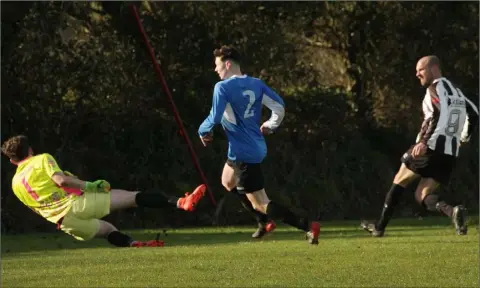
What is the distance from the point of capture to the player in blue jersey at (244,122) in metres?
13.7

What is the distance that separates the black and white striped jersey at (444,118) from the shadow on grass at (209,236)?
1.98 meters

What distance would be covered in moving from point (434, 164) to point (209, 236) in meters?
4.40

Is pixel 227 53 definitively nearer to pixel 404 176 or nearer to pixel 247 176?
pixel 247 176

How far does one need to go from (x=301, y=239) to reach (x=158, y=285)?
5952 mm

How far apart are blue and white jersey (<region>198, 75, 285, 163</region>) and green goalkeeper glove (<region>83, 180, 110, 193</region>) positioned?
4.43 feet

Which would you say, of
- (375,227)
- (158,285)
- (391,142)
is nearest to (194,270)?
(158,285)

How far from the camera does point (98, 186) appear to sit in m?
13.0

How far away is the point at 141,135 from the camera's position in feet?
74.0

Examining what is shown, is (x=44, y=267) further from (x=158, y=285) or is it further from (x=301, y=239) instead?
(x=301, y=239)

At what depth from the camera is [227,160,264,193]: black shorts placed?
13922 mm

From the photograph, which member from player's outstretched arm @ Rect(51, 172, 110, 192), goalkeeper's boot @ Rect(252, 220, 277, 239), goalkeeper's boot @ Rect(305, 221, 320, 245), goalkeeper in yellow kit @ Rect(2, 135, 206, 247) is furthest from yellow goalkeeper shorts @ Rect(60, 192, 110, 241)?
goalkeeper's boot @ Rect(305, 221, 320, 245)

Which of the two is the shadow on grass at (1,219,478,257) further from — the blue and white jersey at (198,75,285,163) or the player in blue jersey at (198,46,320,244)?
the blue and white jersey at (198,75,285,163)

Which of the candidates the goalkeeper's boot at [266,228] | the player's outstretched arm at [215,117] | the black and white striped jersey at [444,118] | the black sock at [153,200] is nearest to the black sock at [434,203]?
the black and white striped jersey at [444,118]

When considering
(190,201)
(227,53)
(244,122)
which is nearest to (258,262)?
(190,201)
